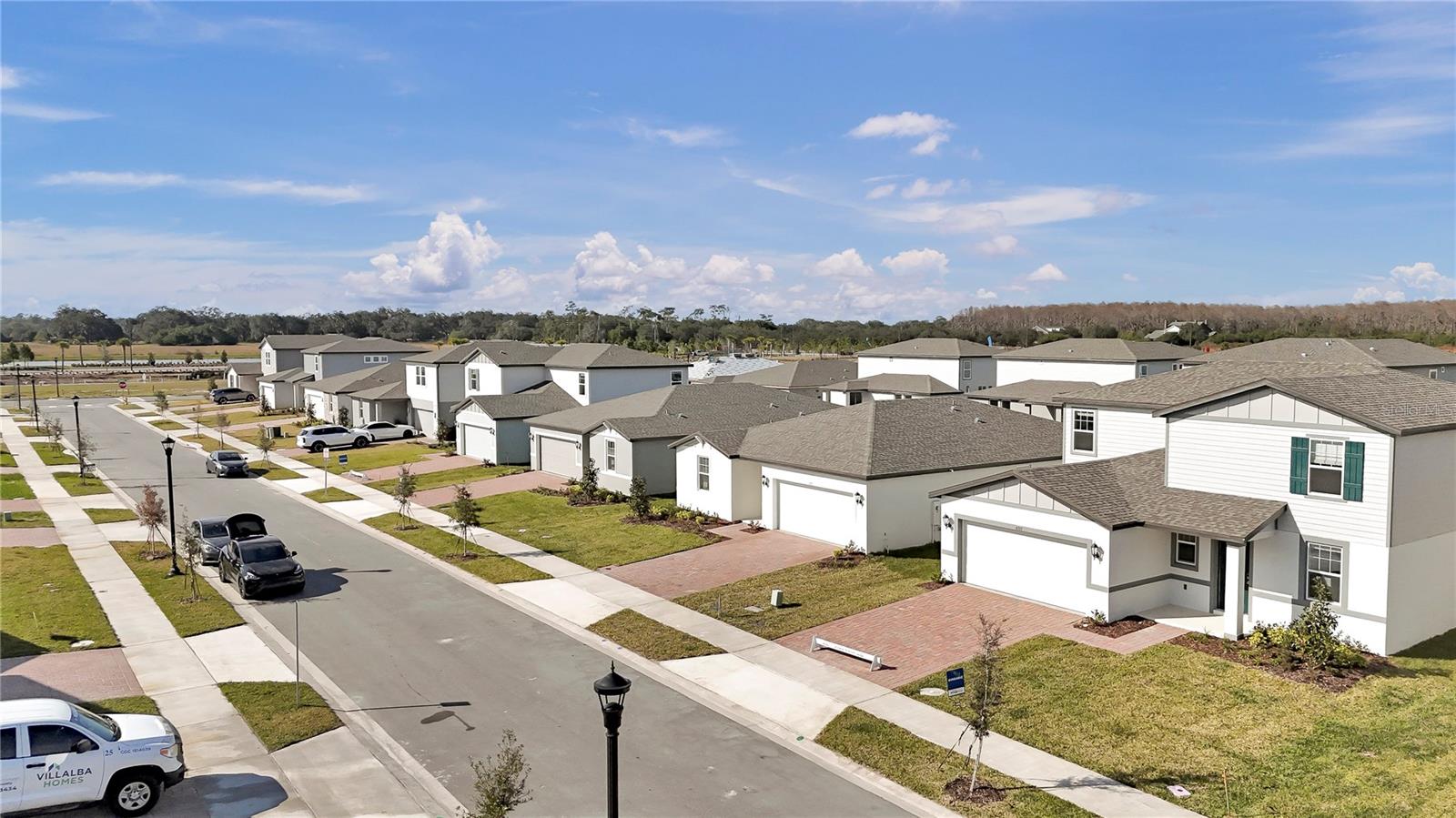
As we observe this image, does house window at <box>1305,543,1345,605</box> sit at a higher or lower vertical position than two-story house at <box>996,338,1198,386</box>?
lower

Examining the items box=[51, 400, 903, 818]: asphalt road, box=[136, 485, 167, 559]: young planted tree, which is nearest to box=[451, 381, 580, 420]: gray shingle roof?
box=[51, 400, 903, 818]: asphalt road

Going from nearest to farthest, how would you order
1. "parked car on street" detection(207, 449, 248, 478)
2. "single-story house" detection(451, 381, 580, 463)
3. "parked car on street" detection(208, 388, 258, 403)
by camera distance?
"parked car on street" detection(207, 449, 248, 478) → "single-story house" detection(451, 381, 580, 463) → "parked car on street" detection(208, 388, 258, 403)

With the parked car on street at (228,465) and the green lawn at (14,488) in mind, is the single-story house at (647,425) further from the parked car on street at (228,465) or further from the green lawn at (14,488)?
the green lawn at (14,488)

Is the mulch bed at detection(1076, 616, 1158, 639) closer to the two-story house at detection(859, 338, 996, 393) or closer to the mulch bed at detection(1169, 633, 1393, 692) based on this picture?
the mulch bed at detection(1169, 633, 1393, 692)

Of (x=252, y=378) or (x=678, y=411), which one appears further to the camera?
(x=252, y=378)

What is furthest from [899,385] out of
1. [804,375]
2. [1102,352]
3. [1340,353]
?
[1340,353]

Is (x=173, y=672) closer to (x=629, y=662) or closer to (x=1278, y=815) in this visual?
(x=629, y=662)

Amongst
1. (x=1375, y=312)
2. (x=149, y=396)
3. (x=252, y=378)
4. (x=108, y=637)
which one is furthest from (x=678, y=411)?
(x=1375, y=312)
